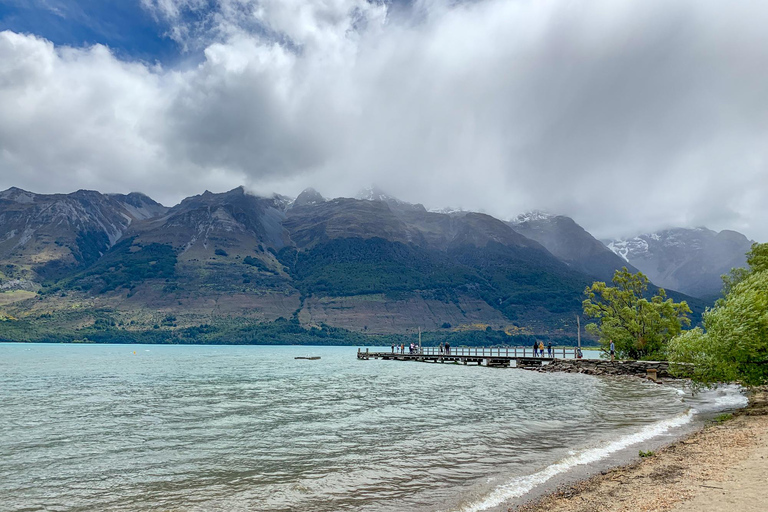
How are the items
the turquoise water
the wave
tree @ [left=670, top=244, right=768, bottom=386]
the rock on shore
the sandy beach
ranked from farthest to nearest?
1. the rock on shore
2. tree @ [left=670, top=244, right=768, bottom=386]
3. the turquoise water
4. the wave
5. the sandy beach

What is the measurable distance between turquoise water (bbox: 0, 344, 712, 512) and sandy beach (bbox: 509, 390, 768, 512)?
261 cm

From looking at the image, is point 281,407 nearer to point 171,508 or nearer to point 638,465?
point 171,508

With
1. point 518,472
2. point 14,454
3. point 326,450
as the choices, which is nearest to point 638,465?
point 518,472

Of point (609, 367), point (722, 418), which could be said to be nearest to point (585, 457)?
point (722, 418)

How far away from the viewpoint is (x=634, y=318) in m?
68.3

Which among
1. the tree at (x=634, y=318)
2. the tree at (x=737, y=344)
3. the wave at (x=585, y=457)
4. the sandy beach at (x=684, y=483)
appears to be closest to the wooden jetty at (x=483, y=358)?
the tree at (x=634, y=318)

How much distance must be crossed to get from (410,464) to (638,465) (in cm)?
804

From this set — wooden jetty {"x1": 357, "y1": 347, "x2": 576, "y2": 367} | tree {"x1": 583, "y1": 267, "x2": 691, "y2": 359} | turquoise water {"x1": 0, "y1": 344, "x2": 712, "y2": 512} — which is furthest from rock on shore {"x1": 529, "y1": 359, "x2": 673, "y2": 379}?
turquoise water {"x1": 0, "y1": 344, "x2": 712, "y2": 512}

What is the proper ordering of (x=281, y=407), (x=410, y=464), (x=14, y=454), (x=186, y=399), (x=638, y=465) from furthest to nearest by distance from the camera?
1. (x=186, y=399)
2. (x=281, y=407)
3. (x=14, y=454)
4. (x=410, y=464)
5. (x=638, y=465)

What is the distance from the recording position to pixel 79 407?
3553 cm

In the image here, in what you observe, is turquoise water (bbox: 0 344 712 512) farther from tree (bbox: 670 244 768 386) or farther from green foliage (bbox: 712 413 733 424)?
tree (bbox: 670 244 768 386)

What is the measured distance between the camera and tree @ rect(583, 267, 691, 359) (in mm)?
66000

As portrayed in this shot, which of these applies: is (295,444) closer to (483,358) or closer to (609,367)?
(609,367)

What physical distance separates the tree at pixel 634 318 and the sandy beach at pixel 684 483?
5154cm
